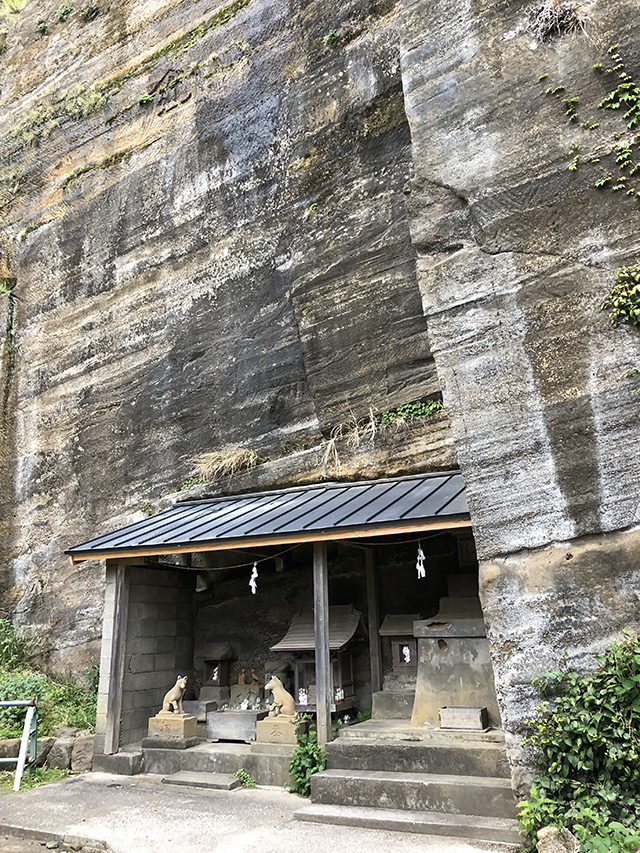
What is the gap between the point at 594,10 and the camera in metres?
5.05

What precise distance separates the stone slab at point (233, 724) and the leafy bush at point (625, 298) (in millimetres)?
6682

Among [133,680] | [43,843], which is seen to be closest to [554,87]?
[43,843]

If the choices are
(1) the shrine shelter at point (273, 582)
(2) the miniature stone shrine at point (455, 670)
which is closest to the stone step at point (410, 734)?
(2) the miniature stone shrine at point (455, 670)

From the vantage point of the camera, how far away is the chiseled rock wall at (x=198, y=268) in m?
10.6

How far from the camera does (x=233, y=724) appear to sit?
853cm

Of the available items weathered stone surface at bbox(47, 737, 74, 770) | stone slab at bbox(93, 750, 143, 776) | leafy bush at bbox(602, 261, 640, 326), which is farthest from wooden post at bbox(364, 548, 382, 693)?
leafy bush at bbox(602, 261, 640, 326)

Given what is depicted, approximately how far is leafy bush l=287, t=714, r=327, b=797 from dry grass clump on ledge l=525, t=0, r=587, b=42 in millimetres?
7430

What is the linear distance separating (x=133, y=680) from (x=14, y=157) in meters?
14.0

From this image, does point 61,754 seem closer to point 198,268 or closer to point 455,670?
point 455,670

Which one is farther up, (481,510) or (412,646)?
(481,510)

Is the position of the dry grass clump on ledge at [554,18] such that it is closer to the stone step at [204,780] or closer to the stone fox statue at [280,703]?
the stone fox statue at [280,703]

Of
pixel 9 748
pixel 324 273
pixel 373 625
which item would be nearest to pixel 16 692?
pixel 9 748

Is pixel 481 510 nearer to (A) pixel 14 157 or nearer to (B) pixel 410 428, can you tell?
(B) pixel 410 428

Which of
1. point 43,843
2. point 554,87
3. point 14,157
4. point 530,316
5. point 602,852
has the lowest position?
point 43,843
